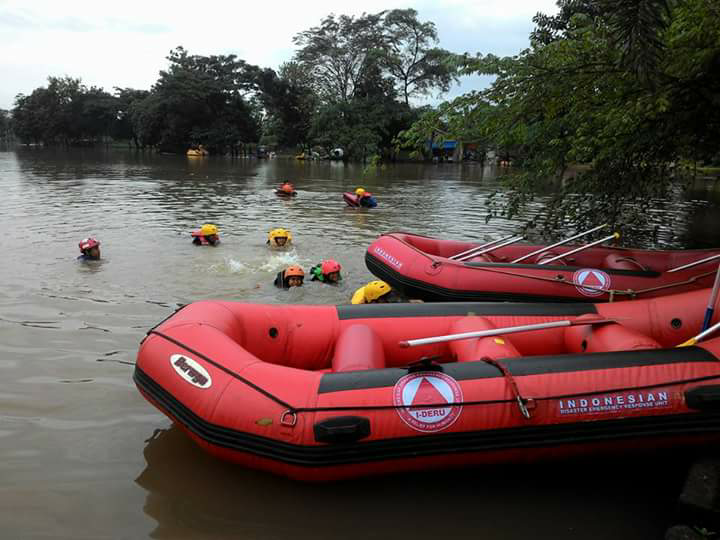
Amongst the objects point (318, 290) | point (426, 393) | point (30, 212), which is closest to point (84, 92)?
point (30, 212)

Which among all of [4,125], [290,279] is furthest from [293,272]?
[4,125]

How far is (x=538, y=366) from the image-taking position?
3.25m

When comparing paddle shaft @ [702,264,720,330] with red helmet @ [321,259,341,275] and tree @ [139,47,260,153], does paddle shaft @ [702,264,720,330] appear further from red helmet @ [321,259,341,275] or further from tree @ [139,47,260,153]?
tree @ [139,47,260,153]

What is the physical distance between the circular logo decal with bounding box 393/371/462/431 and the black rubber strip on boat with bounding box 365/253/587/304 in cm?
272

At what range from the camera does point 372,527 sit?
295cm

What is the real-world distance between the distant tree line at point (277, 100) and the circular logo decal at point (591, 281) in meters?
32.3

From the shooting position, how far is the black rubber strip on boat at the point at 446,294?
A: 575 cm

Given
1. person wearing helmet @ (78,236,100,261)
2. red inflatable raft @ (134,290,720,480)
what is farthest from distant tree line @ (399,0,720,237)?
person wearing helmet @ (78,236,100,261)

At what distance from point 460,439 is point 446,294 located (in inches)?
114

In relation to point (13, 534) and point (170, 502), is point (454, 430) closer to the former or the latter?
point (170, 502)

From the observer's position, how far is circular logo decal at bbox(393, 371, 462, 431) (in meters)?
3.01

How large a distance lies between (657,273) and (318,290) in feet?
12.9

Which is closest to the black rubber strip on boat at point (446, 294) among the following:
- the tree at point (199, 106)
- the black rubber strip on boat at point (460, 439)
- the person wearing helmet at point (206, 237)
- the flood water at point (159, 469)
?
the flood water at point (159, 469)

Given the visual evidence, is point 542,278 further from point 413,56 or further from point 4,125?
point 4,125
